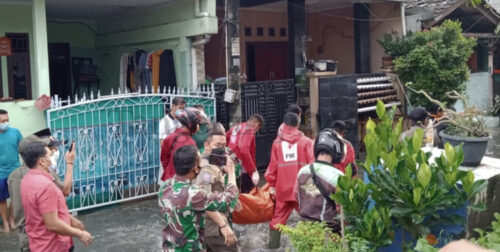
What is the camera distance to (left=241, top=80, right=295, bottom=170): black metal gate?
9.77 metres

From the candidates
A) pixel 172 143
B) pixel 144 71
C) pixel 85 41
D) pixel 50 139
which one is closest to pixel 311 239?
pixel 50 139

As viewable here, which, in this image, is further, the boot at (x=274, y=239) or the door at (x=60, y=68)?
the door at (x=60, y=68)

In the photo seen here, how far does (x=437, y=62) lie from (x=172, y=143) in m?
7.09

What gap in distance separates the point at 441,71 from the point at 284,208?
262 inches

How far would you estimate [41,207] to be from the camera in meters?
3.75

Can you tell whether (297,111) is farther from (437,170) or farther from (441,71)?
(441,71)

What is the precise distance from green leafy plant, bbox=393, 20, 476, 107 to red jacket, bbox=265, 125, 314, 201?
20.0ft

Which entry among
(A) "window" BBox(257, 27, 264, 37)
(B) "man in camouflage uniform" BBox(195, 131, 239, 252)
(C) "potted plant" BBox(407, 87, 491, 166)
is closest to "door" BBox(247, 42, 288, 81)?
(A) "window" BBox(257, 27, 264, 37)

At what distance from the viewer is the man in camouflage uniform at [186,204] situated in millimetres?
3611

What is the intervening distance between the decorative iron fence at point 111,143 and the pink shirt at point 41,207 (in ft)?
12.3

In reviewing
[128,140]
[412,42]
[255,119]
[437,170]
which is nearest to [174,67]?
[128,140]

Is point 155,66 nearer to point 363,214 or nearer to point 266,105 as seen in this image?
point 266,105

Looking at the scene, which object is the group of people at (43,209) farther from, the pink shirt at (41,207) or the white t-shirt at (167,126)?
the white t-shirt at (167,126)

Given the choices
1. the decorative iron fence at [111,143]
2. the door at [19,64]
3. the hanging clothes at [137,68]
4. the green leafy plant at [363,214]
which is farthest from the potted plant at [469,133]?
the door at [19,64]
